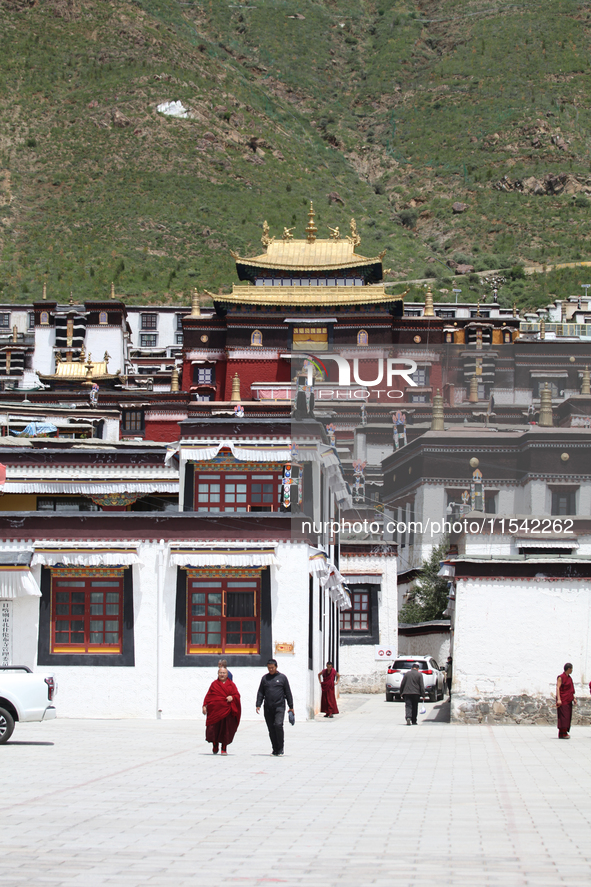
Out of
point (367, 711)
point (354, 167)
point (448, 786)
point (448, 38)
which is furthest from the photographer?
point (448, 38)

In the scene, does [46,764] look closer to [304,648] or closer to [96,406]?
[304,648]

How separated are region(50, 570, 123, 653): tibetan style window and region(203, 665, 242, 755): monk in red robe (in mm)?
7840

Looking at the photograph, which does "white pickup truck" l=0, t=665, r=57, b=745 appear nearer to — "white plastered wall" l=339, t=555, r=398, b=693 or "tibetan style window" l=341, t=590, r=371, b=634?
"white plastered wall" l=339, t=555, r=398, b=693

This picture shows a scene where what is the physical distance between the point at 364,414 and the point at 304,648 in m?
32.4

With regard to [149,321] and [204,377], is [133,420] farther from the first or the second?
[149,321]

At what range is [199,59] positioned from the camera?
14562 cm

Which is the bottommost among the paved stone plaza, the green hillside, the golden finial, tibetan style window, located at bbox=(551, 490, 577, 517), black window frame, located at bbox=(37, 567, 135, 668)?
the paved stone plaza

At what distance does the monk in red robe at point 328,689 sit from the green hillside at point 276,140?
7500 cm

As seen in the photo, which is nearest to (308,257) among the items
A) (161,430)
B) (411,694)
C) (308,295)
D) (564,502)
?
(308,295)

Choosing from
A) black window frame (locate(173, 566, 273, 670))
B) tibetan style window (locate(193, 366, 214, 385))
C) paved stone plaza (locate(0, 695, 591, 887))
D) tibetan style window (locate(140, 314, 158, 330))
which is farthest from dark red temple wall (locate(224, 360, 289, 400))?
paved stone plaza (locate(0, 695, 591, 887))

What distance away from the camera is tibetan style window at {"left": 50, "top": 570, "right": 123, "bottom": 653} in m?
24.5

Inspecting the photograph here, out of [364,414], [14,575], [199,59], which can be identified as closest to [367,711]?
[14,575]

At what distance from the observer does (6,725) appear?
17969 mm

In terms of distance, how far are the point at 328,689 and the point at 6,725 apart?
31.1ft
